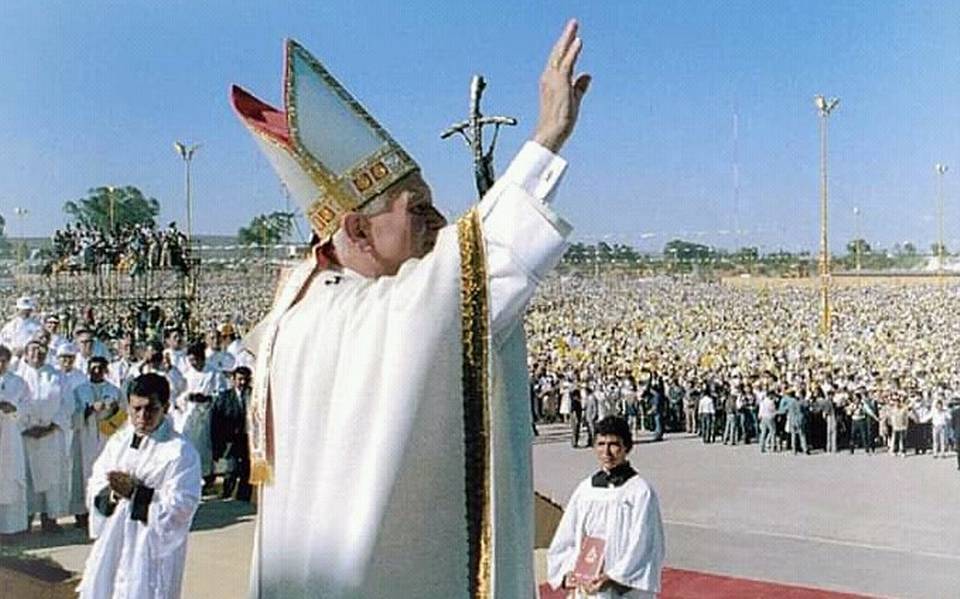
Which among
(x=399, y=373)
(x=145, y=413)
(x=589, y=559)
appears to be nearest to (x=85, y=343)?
(x=145, y=413)

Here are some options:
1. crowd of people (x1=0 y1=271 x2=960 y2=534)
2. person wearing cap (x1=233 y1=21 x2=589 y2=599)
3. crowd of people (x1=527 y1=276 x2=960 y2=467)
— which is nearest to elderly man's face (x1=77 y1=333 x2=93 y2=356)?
crowd of people (x1=0 y1=271 x2=960 y2=534)


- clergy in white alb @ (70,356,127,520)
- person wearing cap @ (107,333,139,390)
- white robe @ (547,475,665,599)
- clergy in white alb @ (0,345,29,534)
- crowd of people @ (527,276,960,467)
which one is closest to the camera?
white robe @ (547,475,665,599)

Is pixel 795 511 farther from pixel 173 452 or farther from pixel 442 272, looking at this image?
pixel 442 272

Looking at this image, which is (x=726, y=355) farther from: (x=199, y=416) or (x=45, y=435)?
(x=45, y=435)

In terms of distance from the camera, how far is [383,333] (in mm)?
1419

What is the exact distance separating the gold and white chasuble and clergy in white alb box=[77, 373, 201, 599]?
2303 mm

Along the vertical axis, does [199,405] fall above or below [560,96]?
below

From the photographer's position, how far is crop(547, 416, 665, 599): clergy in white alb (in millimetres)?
3637

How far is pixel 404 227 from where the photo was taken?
5.12ft

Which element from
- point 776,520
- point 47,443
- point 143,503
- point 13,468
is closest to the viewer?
point 143,503

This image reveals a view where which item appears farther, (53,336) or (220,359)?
(220,359)

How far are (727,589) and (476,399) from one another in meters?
4.74

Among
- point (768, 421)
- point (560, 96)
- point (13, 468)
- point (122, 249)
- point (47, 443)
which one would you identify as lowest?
point (768, 421)

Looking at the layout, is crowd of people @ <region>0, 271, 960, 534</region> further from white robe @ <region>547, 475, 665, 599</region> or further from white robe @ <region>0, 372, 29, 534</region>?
white robe @ <region>547, 475, 665, 599</region>
